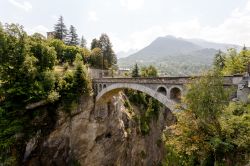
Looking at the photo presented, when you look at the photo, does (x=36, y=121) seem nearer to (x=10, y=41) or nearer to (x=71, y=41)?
(x=10, y=41)

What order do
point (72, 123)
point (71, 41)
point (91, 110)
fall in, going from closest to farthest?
point (72, 123)
point (91, 110)
point (71, 41)

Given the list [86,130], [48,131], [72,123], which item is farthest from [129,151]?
[48,131]

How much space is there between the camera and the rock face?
25.8m

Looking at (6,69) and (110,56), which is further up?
(110,56)

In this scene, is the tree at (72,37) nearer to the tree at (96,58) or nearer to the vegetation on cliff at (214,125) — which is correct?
the tree at (96,58)

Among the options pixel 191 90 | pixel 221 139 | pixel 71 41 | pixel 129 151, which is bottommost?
pixel 129 151

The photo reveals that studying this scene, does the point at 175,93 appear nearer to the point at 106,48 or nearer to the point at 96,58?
the point at 96,58

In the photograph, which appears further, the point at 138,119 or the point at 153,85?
the point at 138,119

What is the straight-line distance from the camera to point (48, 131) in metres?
25.1

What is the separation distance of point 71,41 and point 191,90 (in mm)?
53568

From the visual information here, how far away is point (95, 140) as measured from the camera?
3072cm

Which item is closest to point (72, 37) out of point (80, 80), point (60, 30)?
point (60, 30)

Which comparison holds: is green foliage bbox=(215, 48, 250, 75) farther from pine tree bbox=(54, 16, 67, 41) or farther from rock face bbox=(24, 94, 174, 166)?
pine tree bbox=(54, 16, 67, 41)

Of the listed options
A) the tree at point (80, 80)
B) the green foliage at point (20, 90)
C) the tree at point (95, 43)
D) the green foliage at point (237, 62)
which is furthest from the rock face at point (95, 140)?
the tree at point (95, 43)
